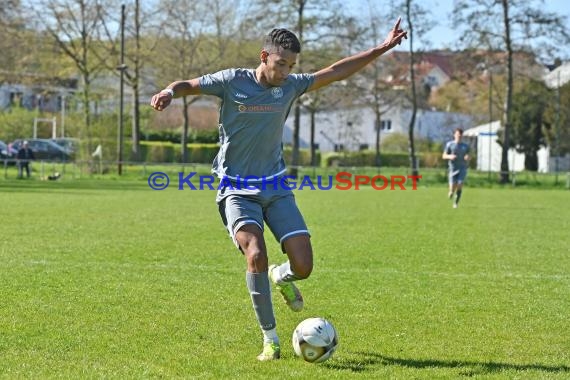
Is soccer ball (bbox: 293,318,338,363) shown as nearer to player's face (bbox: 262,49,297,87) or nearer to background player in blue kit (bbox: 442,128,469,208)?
player's face (bbox: 262,49,297,87)

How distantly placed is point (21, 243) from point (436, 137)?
218ft

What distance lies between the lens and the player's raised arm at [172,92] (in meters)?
5.92

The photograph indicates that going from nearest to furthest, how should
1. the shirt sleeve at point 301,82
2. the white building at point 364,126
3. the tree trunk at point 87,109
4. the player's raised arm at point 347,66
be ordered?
the shirt sleeve at point 301,82 < the player's raised arm at point 347,66 < the tree trunk at point 87,109 < the white building at point 364,126

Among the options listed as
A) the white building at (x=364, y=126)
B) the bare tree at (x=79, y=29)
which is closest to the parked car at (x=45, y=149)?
the bare tree at (x=79, y=29)

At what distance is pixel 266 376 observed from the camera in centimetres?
551

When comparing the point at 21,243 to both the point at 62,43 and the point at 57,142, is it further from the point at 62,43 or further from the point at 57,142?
the point at 57,142

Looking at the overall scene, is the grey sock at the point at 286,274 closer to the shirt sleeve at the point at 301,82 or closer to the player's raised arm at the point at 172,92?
the shirt sleeve at the point at 301,82

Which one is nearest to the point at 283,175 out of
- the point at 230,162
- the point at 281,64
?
the point at 230,162

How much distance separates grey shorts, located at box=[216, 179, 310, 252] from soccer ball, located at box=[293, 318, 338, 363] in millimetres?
676

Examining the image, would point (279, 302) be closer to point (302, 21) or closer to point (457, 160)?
point (457, 160)

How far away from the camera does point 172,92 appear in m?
6.09

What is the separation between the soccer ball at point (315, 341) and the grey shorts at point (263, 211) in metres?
0.68

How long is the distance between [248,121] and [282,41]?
23.6 inches

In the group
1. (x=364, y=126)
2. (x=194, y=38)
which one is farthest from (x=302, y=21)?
(x=364, y=126)
